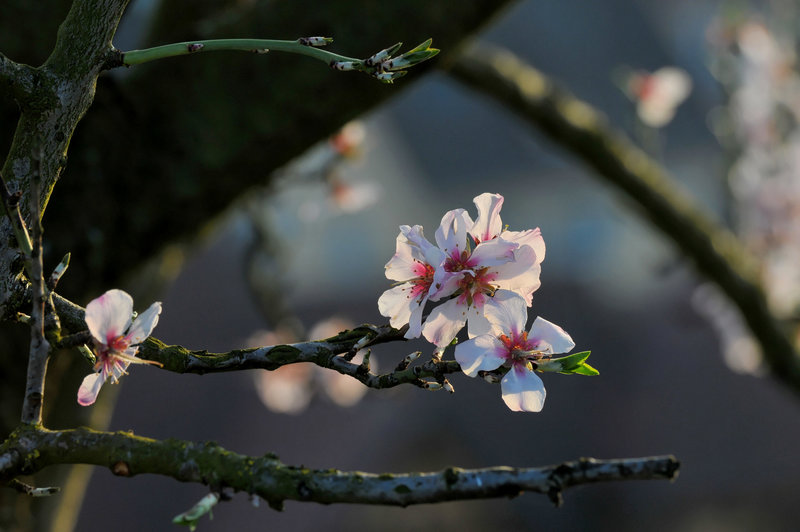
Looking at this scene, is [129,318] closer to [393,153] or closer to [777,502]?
[777,502]

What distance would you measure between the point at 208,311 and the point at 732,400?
3.32 m

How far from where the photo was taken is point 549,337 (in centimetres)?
42

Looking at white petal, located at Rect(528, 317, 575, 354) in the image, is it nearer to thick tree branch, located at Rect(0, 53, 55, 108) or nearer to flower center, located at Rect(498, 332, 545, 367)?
flower center, located at Rect(498, 332, 545, 367)

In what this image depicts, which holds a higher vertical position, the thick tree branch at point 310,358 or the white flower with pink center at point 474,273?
the white flower with pink center at point 474,273

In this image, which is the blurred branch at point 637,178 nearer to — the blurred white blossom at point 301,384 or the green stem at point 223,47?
the blurred white blossom at point 301,384

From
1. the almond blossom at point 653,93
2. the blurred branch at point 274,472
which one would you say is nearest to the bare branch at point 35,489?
the blurred branch at point 274,472

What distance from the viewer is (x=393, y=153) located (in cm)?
600

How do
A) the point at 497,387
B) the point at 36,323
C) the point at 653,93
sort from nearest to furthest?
1. the point at 36,323
2. the point at 653,93
3. the point at 497,387

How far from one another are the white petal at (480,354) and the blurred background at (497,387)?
1793mm

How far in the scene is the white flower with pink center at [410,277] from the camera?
1.32 ft

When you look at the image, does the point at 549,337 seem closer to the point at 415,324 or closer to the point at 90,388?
the point at 415,324

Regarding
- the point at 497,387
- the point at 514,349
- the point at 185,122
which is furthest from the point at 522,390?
the point at 497,387

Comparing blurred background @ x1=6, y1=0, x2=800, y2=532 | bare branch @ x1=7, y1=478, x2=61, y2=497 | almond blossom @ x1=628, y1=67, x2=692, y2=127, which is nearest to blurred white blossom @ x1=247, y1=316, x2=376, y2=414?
blurred background @ x1=6, y1=0, x2=800, y2=532

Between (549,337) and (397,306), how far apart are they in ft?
0.29
